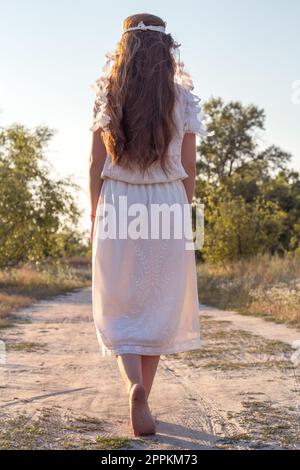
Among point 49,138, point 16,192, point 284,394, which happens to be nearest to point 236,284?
point 16,192

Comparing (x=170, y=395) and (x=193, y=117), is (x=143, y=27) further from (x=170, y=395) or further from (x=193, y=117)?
(x=170, y=395)

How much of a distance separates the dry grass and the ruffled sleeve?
5467 mm

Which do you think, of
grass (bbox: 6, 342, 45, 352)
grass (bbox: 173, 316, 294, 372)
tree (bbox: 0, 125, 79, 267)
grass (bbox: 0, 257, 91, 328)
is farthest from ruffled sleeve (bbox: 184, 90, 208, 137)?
tree (bbox: 0, 125, 79, 267)

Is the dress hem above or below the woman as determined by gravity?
below

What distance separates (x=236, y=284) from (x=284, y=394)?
11876mm

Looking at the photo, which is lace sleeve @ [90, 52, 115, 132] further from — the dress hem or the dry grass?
the dry grass

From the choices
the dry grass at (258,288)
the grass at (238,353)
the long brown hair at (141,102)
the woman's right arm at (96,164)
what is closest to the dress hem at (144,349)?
the woman's right arm at (96,164)

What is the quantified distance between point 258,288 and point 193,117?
34.6 ft

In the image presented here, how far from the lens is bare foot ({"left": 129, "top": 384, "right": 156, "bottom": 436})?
152 inches

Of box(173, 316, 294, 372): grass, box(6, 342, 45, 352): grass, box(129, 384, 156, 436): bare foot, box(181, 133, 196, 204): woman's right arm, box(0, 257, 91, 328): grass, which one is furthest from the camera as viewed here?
box(0, 257, 91, 328): grass

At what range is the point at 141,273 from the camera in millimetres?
4266

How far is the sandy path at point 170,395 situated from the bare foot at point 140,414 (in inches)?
2.2

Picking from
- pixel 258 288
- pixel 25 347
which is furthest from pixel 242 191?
pixel 25 347
